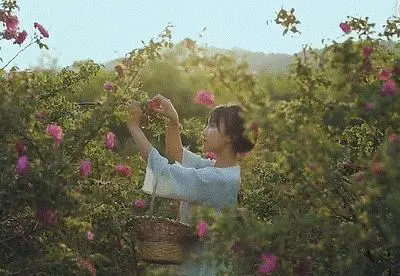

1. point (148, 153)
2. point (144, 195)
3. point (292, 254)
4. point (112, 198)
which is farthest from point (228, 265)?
point (144, 195)

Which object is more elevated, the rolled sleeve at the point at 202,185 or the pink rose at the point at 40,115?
the pink rose at the point at 40,115

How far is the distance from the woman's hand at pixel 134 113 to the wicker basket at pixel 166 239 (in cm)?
58

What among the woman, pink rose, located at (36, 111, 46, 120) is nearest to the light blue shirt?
→ the woman

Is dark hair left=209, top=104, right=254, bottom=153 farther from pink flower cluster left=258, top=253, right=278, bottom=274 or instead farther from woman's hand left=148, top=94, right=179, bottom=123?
pink flower cluster left=258, top=253, right=278, bottom=274

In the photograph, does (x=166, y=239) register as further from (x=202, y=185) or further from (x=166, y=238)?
(x=202, y=185)

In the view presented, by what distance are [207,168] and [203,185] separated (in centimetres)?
11

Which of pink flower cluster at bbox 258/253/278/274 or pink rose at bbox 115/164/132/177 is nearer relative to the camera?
pink flower cluster at bbox 258/253/278/274

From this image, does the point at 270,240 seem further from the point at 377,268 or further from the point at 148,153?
the point at 148,153

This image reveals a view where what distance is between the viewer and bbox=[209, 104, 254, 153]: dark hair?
15.7 feet

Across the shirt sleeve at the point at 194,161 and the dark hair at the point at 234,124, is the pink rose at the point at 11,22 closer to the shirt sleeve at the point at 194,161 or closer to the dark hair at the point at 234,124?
the shirt sleeve at the point at 194,161

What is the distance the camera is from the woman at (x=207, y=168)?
183 inches

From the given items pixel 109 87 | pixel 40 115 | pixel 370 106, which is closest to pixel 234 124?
pixel 109 87

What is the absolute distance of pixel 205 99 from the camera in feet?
16.1

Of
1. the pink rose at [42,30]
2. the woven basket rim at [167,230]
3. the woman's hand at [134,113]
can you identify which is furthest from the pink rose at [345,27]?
the pink rose at [42,30]
